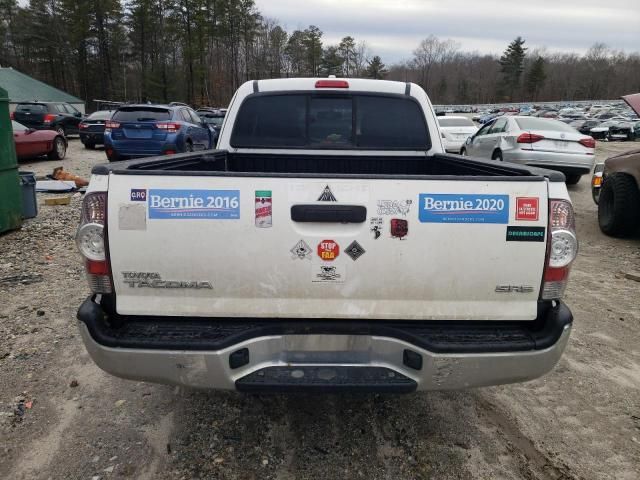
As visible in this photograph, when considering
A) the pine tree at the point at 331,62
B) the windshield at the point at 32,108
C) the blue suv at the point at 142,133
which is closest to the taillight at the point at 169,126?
the blue suv at the point at 142,133

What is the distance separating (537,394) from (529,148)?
868 cm

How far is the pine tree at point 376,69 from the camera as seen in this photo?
84438mm

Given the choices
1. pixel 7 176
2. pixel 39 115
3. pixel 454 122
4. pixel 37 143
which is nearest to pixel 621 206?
pixel 7 176

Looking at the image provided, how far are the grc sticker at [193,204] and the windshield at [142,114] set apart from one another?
39.9 feet

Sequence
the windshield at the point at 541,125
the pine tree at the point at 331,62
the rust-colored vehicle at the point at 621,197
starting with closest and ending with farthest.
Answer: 1. the rust-colored vehicle at the point at 621,197
2. the windshield at the point at 541,125
3. the pine tree at the point at 331,62

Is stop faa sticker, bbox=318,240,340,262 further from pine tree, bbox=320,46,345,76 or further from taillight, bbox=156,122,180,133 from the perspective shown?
pine tree, bbox=320,46,345,76

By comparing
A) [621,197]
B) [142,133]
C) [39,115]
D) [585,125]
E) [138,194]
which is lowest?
[585,125]

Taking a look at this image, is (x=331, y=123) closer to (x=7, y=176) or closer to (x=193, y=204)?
(x=193, y=204)

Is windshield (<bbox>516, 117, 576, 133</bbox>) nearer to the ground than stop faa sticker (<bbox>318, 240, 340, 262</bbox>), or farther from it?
farther from it

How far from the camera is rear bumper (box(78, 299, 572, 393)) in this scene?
88.3 inches

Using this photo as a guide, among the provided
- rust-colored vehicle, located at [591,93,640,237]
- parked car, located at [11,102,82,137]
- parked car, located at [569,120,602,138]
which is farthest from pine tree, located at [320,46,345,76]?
rust-colored vehicle, located at [591,93,640,237]

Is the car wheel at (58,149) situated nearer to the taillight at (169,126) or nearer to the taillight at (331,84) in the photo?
the taillight at (169,126)

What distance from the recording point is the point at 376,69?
86.0 m

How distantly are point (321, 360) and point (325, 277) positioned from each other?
0.41 meters
